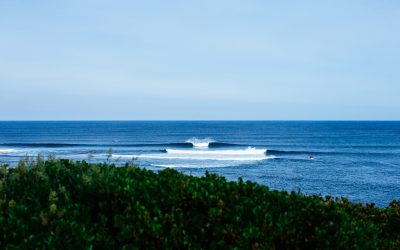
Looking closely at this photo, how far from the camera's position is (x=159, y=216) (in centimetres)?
455

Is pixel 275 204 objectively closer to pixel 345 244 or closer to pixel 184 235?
pixel 345 244

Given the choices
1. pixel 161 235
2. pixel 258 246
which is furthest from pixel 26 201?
pixel 258 246

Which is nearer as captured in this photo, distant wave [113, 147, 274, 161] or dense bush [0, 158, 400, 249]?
dense bush [0, 158, 400, 249]

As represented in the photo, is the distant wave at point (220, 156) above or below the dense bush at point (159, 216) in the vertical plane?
below

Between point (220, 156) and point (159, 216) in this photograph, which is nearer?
point (159, 216)

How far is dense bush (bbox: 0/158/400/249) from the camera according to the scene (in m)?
4.32

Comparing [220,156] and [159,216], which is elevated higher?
[159,216]

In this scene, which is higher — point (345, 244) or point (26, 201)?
→ point (26, 201)

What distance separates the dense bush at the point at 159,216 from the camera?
4.32 meters

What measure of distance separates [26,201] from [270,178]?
32133 mm

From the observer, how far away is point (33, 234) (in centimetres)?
425

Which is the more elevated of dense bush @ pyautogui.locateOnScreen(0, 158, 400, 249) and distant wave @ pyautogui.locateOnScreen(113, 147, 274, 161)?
dense bush @ pyautogui.locateOnScreen(0, 158, 400, 249)

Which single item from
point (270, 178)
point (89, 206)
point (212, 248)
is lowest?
point (270, 178)

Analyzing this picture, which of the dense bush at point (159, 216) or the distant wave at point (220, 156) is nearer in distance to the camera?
the dense bush at point (159, 216)
